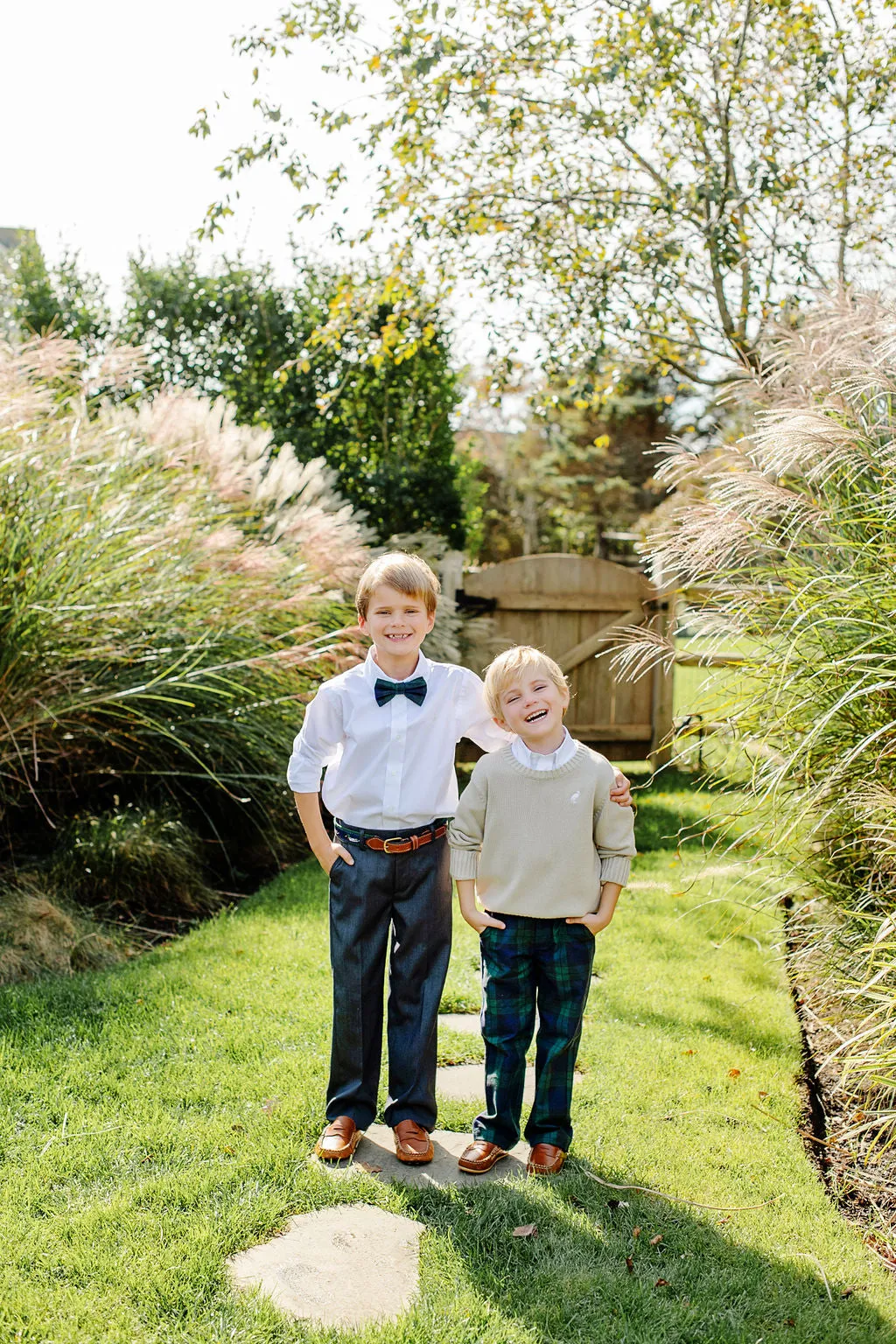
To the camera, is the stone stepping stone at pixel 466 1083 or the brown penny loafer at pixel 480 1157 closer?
the brown penny loafer at pixel 480 1157

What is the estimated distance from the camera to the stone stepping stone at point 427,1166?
8.15 ft

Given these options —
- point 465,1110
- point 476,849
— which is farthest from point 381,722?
point 465,1110

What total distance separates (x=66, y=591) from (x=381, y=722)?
219 cm

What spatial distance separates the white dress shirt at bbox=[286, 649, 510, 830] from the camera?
105 inches

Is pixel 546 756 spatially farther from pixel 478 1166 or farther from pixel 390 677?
pixel 478 1166

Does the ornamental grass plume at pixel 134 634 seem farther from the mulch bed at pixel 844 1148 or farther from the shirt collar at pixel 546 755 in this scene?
the mulch bed at pixel 844 1148

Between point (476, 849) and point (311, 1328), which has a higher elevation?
point (476, 849)

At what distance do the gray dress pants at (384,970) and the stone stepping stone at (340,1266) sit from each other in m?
0.36

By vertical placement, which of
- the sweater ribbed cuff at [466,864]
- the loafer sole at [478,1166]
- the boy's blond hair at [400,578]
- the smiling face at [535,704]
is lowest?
the loafer sole at [478,1166]

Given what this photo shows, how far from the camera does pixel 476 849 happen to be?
8.51 ft

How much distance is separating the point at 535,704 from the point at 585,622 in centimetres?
606

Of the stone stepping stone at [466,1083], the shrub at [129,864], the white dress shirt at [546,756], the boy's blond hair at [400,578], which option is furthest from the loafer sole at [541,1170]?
the shrub at [129,864]

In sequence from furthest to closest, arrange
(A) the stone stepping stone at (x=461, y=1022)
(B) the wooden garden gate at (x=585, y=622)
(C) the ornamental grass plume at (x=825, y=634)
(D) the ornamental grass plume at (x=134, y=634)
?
(B) the wooden garden gate at (x=585, y=622) < (D) the ornamental grass plume at (x=134, y=634) < (A) the stone stepping stone at (x=461, y=1022) < (C) the ornamental grass plume at (x=825, y=634)

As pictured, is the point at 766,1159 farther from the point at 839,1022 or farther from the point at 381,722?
the point at 381,722
